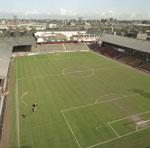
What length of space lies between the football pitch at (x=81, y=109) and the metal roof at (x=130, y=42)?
11.6m

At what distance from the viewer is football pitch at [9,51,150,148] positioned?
907 inches

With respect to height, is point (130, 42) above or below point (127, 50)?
above

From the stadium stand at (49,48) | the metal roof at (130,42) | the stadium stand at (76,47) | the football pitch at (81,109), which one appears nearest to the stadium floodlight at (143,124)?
the football pitch at (81,109)

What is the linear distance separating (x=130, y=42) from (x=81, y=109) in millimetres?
44654

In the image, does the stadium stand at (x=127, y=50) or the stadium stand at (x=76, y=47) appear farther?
the stadium stand at (x=76, y=47)

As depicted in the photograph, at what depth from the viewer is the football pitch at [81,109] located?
2303 centimetres

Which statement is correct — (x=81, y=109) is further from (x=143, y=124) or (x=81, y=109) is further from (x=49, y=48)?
(x=49, y=48)

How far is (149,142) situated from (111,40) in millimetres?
62344

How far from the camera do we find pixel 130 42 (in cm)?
6831

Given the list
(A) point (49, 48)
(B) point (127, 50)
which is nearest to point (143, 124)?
(B) point (127, 50)

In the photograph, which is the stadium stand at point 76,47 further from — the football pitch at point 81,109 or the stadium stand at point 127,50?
the football pitch at point 81,109

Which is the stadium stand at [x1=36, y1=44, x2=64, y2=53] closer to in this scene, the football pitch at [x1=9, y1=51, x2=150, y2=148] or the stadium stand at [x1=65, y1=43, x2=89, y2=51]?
the stadium stand at [x1=65, y1=43, x2=89, y2=51]

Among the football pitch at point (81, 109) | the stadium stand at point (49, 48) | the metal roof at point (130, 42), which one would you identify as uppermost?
the metal roof at point (130, 42)

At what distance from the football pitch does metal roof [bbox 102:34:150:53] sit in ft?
38.0
